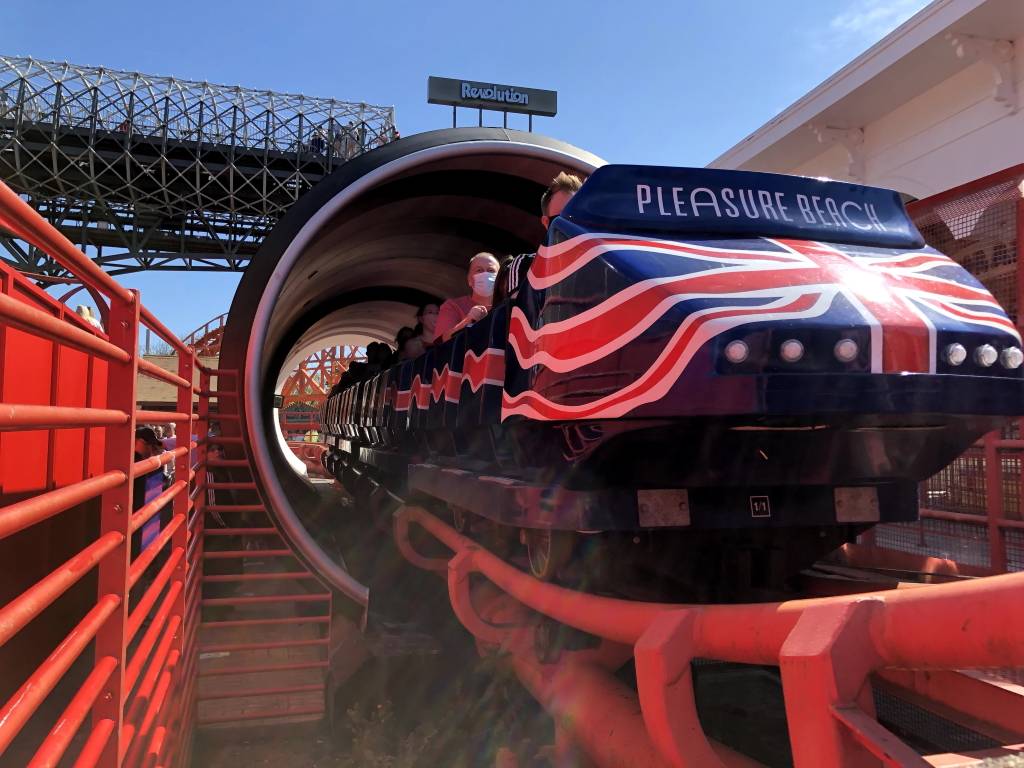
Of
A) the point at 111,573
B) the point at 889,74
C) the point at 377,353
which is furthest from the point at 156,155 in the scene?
the point at 111,573

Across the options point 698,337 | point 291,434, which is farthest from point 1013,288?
point 291,434

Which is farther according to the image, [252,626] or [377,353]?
[377,353]

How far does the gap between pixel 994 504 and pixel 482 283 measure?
2981mm

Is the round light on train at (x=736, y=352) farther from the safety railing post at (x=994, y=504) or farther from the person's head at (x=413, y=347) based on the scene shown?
the person's head at (x=413, y=347)

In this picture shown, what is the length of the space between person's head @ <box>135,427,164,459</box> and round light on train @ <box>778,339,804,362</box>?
4.29 meters

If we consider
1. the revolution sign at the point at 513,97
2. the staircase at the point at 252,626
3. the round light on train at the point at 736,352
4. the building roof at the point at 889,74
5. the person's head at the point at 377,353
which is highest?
the revolution sign at the point at 513,97

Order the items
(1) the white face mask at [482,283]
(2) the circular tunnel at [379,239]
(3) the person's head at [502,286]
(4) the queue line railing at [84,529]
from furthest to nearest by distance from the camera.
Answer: (2) the circular tunnel at [379,239], (1) the white face mask at [482,283], (3) the person's head at [502,286], (4) the queue line railing at [84,529]

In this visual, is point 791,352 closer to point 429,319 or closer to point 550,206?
point 550,206

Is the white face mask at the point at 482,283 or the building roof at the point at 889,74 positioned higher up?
the building roof at the point at 889,74

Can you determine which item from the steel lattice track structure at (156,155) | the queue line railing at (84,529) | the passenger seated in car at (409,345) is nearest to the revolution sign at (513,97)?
the steel lattice track structure at (156,155)

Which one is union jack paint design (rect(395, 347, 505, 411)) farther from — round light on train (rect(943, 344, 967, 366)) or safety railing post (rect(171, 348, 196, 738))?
round light on train (rect(943, 344, 967, 366))

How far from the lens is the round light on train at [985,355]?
2.21 m

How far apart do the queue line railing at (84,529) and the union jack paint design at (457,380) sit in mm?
1327

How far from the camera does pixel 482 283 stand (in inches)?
188
